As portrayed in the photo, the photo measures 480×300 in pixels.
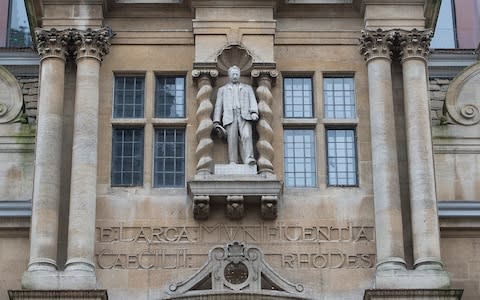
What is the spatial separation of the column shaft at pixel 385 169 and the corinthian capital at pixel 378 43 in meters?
0.11

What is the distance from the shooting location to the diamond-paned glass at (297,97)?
2748 centimetres

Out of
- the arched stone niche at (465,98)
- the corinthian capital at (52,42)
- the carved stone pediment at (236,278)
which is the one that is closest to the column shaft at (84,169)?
the corinthian capital at (52,42)

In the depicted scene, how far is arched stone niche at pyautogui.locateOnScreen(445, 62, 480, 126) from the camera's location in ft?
92.9

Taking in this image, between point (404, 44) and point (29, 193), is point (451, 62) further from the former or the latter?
point (29, 193)

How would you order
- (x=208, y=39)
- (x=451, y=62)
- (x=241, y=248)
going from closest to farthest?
1. (x=241, y=248)
2. (x=208, y=39)
3. (x=451, y=62)

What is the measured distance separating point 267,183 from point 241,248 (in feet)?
3.99

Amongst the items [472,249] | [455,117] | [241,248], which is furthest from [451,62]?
[241,248]

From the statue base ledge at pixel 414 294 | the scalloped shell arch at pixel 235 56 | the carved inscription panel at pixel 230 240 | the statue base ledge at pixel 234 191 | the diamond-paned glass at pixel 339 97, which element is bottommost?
the statue base ledge at pixel 414 294

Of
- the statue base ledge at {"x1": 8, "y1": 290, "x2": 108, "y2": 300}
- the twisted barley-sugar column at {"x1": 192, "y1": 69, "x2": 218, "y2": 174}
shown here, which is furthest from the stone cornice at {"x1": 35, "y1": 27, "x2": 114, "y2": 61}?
the statue base ledge at {"x1": 8, "y1": 290, "x2": 108, "y2": 300}

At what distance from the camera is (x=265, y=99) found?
27094 millimetres

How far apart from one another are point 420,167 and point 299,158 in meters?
2.21

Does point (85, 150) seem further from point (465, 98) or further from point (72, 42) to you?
point (465, 98)

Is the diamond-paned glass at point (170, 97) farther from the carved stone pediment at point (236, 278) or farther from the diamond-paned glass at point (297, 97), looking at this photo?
the carved stone pediment at point (236, 278)

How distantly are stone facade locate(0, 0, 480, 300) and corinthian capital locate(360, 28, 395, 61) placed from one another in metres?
0.03
